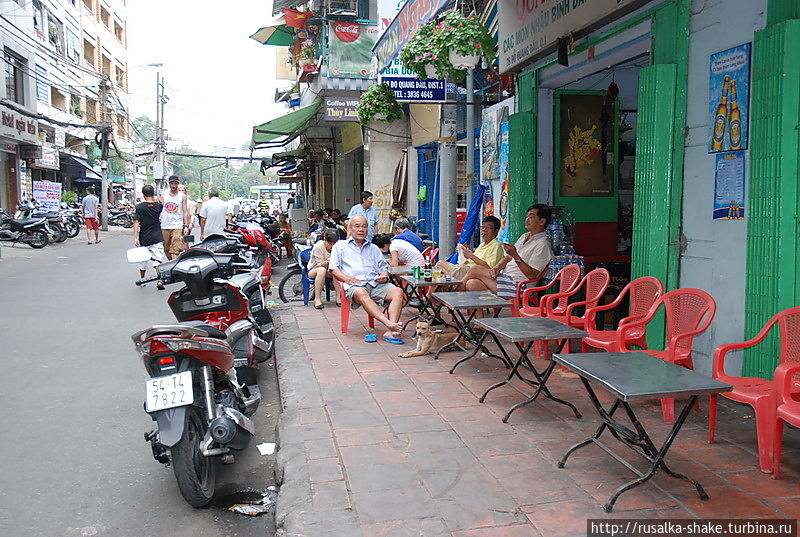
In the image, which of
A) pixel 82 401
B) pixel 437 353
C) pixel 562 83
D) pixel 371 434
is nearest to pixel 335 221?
pixel 562 83

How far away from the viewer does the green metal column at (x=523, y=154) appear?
7586 millimetres

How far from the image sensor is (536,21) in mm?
6973

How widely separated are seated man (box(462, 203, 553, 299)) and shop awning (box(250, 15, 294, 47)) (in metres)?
14.2

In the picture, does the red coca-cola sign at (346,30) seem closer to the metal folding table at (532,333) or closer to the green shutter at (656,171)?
the green shutter at (656,171)

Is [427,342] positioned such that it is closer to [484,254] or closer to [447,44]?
[484,254]

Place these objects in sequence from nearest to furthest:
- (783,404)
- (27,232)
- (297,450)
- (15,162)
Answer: (783,404) < (297,450) < (27,232) < (15,162)

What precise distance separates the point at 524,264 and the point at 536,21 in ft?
8.88

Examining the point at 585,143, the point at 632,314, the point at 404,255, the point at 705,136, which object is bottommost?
the point at 632,314

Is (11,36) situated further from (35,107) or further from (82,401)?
(82,401)

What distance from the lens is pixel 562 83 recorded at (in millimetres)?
7512

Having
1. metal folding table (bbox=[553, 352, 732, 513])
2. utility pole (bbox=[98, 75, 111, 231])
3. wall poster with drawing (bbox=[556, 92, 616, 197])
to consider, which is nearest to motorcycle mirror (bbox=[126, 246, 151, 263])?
metal folding table (bbox=[553, 352, 732, 513])

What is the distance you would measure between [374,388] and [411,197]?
29.6 ft

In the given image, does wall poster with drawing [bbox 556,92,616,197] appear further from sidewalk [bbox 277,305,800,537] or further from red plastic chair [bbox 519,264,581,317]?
sidewalk [bbox 277,305,800,537]

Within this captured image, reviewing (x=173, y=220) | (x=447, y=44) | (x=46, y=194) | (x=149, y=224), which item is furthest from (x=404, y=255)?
(x=46, y=194)
